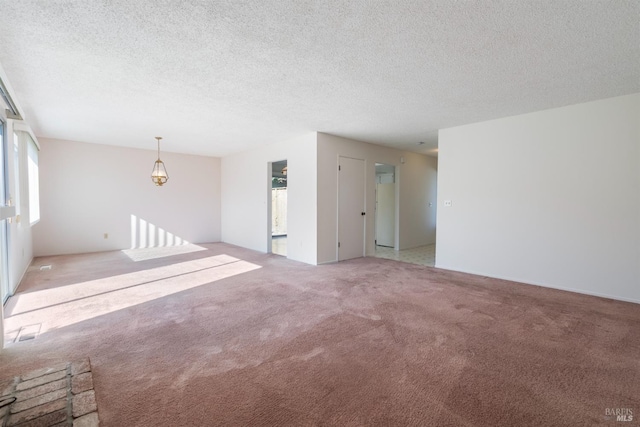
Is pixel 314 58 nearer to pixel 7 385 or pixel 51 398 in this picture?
Answer: pixel 51 398

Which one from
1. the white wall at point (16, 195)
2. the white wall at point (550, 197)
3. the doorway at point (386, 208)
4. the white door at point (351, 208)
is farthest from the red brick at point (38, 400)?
the doorway at point (386, 208)

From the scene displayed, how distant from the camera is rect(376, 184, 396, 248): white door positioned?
7.52 meters

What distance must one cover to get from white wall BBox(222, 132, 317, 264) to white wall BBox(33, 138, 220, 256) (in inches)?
28.7

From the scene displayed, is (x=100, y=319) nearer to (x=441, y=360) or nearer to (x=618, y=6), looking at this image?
(x=441, y=360)

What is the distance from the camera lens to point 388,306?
330 centimetres

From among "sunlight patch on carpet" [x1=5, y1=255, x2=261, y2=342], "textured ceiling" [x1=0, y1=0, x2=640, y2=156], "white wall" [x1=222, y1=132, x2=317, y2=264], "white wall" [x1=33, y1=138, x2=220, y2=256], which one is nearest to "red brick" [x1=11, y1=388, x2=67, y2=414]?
"sunlight patch on carpet" [x1=5, y1=255, x2=261, y2=342]

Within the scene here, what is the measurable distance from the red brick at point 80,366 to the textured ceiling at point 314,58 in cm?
250

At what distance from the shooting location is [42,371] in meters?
2.04

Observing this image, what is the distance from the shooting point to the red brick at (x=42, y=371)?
77.9 inches

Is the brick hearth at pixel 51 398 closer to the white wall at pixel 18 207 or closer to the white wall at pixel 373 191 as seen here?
the white wall at pixel 18 207

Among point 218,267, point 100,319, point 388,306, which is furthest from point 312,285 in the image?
point 100,319

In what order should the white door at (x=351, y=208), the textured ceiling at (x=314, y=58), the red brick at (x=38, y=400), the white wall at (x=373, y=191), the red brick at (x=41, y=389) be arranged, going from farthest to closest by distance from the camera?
the white door at (x=351, y=208) < the white wall at (x=373, y=191) < the textured ceiling at (x=314, y=58) < the red brick at (x=41, y=389) < the red brick at (x=38, y=400)

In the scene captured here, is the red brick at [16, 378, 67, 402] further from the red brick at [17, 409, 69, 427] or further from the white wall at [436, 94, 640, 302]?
the white wall at [436, 94, 640, 302]

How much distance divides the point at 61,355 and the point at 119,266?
3413 millimetres
